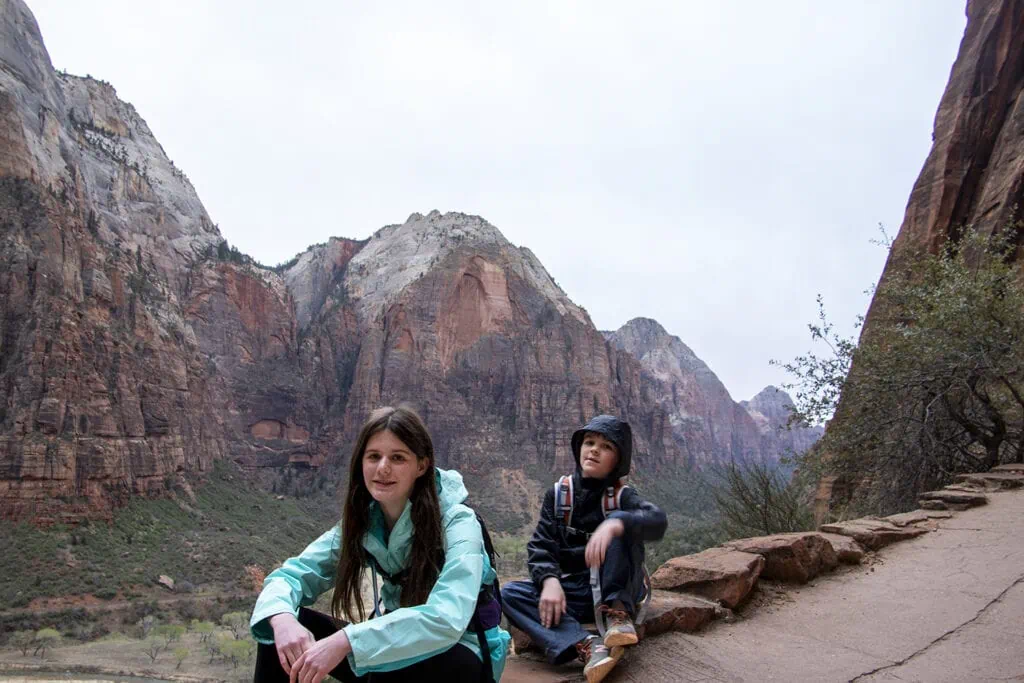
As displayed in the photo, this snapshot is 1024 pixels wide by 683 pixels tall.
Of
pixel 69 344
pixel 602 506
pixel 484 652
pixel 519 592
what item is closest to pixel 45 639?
pixel 69 344

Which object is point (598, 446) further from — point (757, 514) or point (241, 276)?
point (241, 276)

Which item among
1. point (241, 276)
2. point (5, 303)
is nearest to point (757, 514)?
point (5, 303)

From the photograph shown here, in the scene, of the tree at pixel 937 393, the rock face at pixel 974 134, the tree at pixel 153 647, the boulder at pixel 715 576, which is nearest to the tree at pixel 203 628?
the tree at pixel 153 647

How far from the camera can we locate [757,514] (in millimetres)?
10109

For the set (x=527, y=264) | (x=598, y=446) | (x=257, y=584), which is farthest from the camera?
(x=527, y=264)

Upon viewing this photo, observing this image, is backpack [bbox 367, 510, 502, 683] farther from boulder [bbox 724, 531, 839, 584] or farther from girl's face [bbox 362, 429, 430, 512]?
boulder [bbox 724, 531, 839, 584]

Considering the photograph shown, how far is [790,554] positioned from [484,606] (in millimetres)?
3774

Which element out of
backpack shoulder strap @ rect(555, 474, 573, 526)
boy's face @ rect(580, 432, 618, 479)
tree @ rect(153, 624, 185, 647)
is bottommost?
tree @ rect(153, 624, 185, 647)

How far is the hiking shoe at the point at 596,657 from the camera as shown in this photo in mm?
2963

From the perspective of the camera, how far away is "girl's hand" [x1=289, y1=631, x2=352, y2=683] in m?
2.03

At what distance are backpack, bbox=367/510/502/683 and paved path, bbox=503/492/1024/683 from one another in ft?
2.70

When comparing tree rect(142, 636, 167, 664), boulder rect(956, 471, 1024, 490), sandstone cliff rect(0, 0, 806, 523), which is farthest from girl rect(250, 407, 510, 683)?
sandstone cliff rect(0, 0, 806, 523)

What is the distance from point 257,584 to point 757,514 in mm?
35870

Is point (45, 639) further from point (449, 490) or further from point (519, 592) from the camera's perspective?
point (449, 490)
